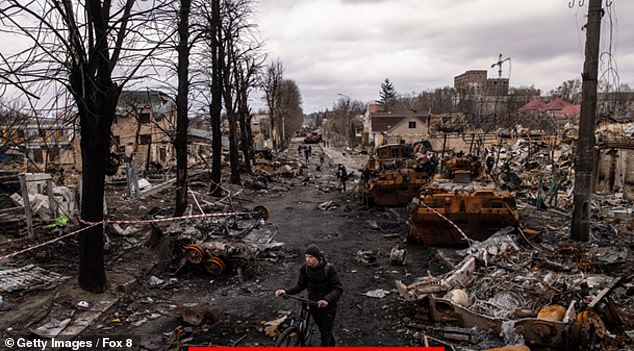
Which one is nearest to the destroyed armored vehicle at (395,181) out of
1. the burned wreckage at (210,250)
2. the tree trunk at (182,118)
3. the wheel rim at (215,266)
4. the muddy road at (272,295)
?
the muddy road at (272,295)

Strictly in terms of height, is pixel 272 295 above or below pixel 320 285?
Answer: below

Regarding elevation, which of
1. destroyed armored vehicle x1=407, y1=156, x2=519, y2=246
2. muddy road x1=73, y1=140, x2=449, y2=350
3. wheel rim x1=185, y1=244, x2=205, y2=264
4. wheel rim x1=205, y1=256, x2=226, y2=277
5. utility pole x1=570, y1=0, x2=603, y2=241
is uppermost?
utility pole x1=570, y1=0, x2=603, y2=241

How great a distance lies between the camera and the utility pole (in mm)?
9297

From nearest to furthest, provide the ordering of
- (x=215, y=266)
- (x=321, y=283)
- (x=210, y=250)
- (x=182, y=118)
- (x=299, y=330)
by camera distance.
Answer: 1. (x=299, y=330)
2. (x=321, y=283)
3. (x=215, y=266)
4. (x=210, y=250)
5. (x=182, y=118)

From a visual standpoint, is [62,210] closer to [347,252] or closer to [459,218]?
[347,252]

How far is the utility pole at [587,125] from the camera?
9297 mm

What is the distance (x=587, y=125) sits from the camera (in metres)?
9.53

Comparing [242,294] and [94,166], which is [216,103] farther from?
[242,294]

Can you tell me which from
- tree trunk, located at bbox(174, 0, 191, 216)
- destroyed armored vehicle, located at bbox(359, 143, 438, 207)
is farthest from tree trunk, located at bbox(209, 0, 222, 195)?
destroyed armored vehicle, located at bbox(359, 143, 438, 207)

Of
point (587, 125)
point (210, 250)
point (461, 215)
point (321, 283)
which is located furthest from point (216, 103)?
point (321, 283)

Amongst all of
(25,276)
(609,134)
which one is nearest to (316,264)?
(25,276)

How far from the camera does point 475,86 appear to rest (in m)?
64.4

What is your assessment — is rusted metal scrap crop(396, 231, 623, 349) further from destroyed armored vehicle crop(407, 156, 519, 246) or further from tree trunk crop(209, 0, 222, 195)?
tree trunk crop(209, 0, 222, 195)

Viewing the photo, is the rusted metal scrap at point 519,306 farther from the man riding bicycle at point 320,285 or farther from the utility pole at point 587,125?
the utility pole at point 587,125
